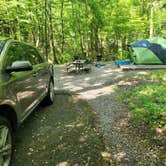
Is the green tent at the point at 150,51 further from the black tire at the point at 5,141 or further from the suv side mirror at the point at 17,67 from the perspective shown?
the black tire at the point at 5,141

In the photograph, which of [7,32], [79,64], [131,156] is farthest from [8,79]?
[7,32]

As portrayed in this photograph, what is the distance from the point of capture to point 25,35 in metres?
22.1

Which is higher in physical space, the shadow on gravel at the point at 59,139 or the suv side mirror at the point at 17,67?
the suv side mirror at the point at 17,67

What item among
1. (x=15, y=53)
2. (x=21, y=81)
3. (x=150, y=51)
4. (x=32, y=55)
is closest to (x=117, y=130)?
(x=21, y=81)

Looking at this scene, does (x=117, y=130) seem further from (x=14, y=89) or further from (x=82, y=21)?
(x=82, y=21)

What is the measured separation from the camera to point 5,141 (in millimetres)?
3123

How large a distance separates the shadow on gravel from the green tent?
7.86 metres

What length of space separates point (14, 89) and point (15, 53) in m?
0.87

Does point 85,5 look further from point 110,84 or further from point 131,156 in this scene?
point 131,156

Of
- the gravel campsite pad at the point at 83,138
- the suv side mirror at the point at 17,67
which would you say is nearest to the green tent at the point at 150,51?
the gravel campsite pad at the point at 83,138

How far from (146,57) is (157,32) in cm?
1324

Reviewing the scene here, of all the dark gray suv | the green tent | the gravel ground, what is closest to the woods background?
the green tent

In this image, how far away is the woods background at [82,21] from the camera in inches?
707

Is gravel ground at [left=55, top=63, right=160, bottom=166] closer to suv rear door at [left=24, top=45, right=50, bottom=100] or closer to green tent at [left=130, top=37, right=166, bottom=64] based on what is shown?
suv rear door at [left=24, top=45, right=50, bottom=100]
